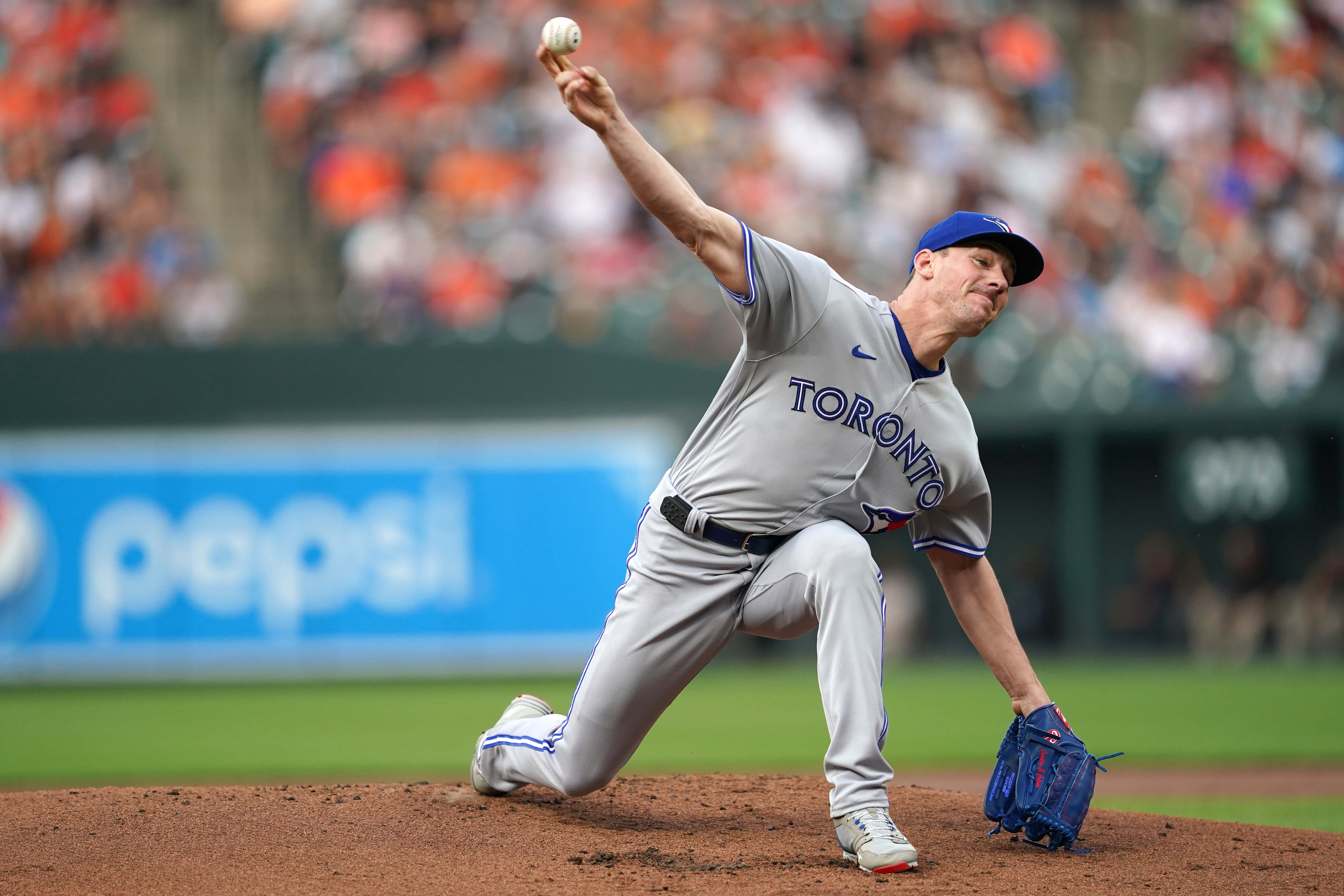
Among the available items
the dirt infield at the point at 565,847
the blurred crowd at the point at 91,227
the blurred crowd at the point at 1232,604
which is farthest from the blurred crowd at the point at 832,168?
the dirt infield at the point at 565,847

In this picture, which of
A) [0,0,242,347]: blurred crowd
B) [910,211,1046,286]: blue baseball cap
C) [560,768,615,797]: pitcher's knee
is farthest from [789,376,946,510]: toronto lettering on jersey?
[0,0,242,347]: blurred crowd

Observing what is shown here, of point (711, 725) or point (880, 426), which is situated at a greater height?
point (880, 426)

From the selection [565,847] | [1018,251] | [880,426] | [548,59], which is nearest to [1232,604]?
[1018,251]

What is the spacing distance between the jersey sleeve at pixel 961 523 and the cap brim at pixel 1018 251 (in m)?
0.50

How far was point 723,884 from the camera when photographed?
3.02 metres

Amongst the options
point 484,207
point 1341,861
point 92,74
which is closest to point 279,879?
point 1341,861

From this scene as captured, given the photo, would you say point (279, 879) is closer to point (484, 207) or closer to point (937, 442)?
point (937, 442)

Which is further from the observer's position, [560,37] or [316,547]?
[316,547]

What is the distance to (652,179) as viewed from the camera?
3.02 metres

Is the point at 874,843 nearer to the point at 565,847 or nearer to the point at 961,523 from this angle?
the point at 565,847

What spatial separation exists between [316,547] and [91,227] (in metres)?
3.22

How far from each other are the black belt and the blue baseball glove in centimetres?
77

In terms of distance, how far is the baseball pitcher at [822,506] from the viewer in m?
3.25

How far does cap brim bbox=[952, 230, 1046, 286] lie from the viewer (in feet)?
11.1
